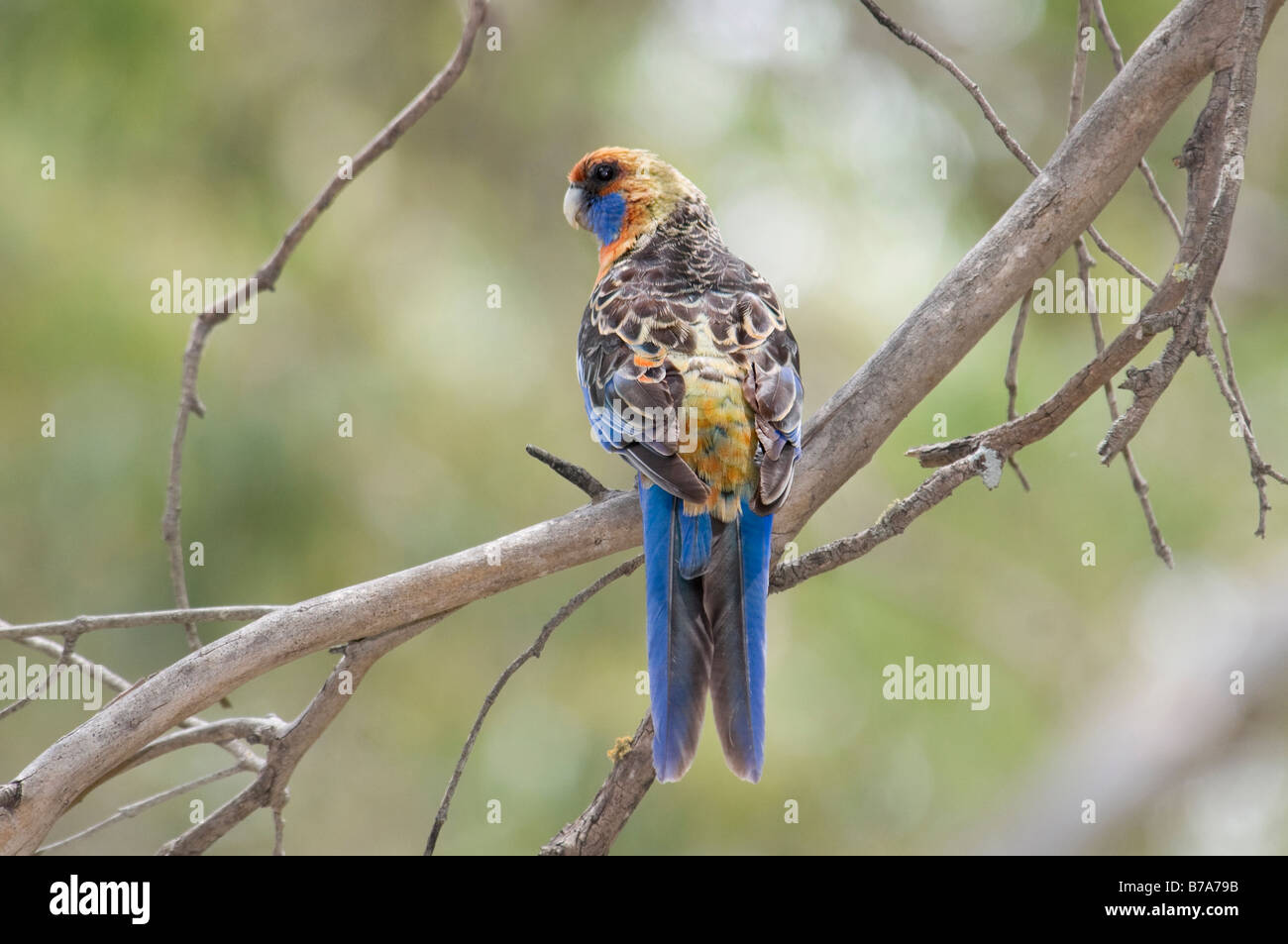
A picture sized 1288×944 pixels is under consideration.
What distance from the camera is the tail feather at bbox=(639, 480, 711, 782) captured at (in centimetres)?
195

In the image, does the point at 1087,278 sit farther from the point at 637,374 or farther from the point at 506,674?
the point at 506,674

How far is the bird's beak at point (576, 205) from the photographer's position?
3.44 meters

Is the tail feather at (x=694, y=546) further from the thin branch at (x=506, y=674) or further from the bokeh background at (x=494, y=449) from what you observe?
the bokeh background at (x=494, y=449)

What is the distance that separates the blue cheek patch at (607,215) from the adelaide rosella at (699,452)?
415mm

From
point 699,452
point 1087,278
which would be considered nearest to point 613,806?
point 699,452

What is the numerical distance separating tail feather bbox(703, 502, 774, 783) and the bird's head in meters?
1.36

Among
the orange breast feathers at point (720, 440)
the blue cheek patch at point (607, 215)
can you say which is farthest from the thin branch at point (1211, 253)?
the blue cheek patch at point (607, 215)

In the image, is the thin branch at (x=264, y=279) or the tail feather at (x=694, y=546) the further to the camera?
the thin branch at (x=264, y=279)

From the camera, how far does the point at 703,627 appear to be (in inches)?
82.4

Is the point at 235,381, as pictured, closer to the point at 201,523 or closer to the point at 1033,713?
the point at 201,523

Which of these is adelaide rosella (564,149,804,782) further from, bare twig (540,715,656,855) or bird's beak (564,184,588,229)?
bird's beak (564,184,588,229)

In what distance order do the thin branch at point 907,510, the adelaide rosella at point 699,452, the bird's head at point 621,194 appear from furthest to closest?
the bird's head at point 621,194, the adelaide rosella at point 699,452, the thin branch at point 907,510

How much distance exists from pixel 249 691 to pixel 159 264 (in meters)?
1.88
